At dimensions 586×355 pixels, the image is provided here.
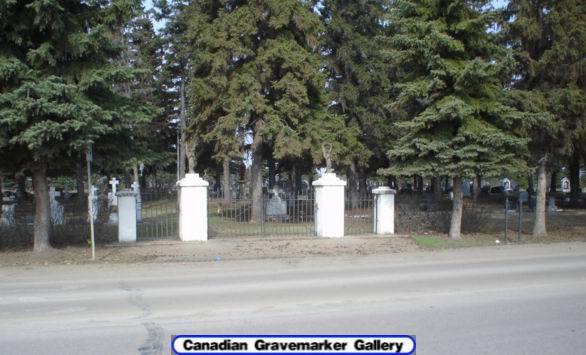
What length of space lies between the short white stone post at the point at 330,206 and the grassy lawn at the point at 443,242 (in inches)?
105

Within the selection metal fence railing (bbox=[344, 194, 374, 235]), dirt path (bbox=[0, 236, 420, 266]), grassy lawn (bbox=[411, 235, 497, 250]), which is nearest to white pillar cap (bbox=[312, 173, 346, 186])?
dirt path (bbox=[0, 236, 420, 266])

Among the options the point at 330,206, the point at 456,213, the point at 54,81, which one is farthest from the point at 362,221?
the point at 54,81

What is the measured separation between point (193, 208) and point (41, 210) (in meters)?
4.42

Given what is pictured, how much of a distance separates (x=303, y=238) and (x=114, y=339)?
1145 centimetres

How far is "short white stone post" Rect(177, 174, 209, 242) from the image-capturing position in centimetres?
1644

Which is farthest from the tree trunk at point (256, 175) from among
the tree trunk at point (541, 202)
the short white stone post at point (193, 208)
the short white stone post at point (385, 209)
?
the tree trunk at point (541, 202)

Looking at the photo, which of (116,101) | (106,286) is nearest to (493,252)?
(106,286)

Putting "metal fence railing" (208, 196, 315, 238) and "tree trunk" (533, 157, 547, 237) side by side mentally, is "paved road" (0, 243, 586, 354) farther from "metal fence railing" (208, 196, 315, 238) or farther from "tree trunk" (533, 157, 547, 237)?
"tree trunk" (533, 157, 547, 237)

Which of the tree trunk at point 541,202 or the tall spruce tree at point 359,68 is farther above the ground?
the tall spruce tree at point 359,68

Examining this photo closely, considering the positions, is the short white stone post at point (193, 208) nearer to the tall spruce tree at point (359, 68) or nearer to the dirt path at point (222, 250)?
the dirt path at point (222, 250)

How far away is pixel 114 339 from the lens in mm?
6188

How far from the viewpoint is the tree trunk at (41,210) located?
1410cm

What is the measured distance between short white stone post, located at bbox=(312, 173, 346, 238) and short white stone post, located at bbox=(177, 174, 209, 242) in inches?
153

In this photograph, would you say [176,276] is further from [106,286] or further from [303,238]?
[303,238]
